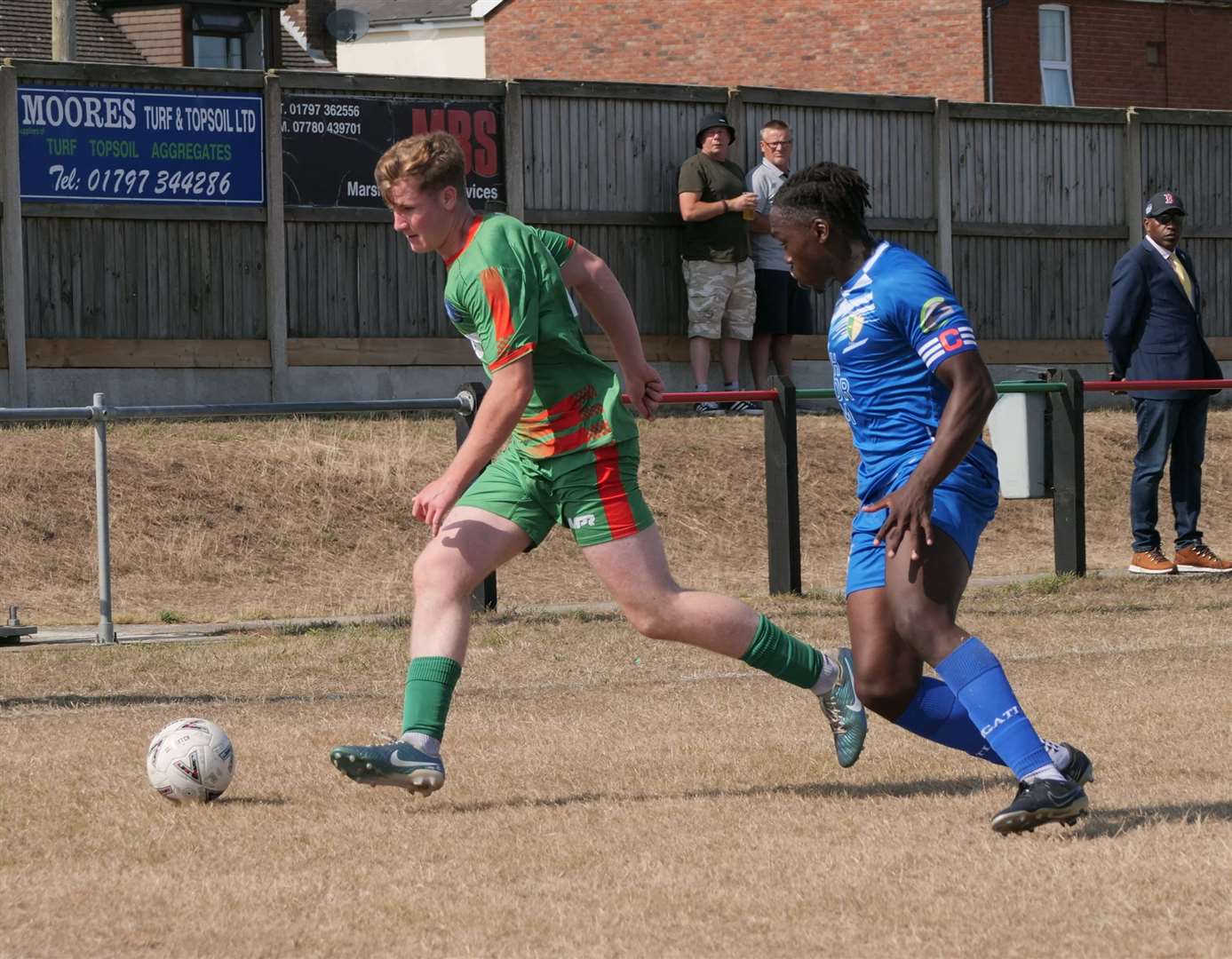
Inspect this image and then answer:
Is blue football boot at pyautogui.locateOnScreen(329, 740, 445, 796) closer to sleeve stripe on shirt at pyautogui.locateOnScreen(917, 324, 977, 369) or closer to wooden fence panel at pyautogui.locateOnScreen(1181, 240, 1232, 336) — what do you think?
sleeve stripe on shirt at pyautogui.locateOnScreen(917, 324, 977, 369)

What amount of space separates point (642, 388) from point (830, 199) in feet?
3.50

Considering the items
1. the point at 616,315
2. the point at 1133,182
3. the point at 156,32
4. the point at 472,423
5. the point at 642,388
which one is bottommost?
the point at 472,423

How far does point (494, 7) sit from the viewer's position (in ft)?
130

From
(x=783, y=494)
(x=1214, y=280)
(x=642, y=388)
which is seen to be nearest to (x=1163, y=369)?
(x=783, y=494)

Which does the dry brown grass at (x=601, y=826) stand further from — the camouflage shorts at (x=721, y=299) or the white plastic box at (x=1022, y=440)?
the camouflage shorts at (x=721, y=299)

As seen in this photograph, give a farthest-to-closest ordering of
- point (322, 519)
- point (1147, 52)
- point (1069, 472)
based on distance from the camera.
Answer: point (1147, 52), point (322, 519), point (1069, 472)

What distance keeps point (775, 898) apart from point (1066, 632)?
19.3 ft

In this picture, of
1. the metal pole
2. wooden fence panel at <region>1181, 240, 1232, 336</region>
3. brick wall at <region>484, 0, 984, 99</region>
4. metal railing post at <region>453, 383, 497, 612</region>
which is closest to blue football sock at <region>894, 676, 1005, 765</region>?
metal railing post at <region>453, 383, 497, 612</region>

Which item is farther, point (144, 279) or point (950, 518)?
point (144, 279)

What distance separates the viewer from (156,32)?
3600 centimetres

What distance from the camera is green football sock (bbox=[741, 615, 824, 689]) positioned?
6.44m

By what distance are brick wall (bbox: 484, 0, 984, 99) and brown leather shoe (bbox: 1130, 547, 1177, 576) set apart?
21.3 metres

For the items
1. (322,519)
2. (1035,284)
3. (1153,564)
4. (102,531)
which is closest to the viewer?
(102,531)

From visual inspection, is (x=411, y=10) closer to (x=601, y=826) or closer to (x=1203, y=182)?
(x=1203, y=182)
